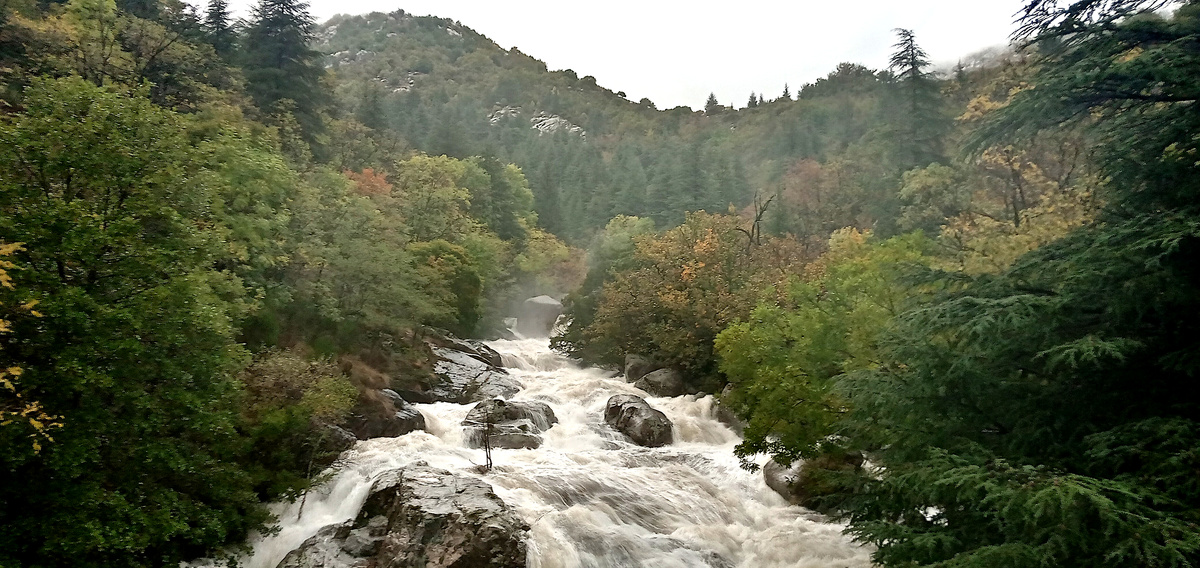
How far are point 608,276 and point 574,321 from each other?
16.2 feet

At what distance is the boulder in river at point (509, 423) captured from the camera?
19.9 meters

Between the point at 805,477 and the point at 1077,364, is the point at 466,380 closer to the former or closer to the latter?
the point at 805,477

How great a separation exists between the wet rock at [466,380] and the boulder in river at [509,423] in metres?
2.76

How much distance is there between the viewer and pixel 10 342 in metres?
9.23

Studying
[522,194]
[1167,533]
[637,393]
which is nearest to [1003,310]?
[1167,533]

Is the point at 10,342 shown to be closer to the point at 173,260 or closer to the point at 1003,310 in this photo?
the point at 173,260

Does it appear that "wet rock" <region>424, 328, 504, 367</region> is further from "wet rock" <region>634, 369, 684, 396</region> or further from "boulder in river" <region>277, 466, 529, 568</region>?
"boulder in river" <region>277, 466, 529, 568</region>

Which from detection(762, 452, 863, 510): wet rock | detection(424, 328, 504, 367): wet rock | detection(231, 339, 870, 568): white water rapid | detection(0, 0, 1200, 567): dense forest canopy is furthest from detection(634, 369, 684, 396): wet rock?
detection(762, 452, 863, 510): wet rock

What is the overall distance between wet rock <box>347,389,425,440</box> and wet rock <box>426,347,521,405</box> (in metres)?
3.73

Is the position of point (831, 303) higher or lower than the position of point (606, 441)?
higher

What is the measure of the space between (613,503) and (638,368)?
1565cm

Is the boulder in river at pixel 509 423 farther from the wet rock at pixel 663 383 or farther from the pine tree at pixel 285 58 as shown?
the pine tree at pixel 285 58

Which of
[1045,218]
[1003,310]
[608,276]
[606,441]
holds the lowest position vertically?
[606,441]

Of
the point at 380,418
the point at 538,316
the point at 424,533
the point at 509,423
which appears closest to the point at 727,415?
the point at 509,423
